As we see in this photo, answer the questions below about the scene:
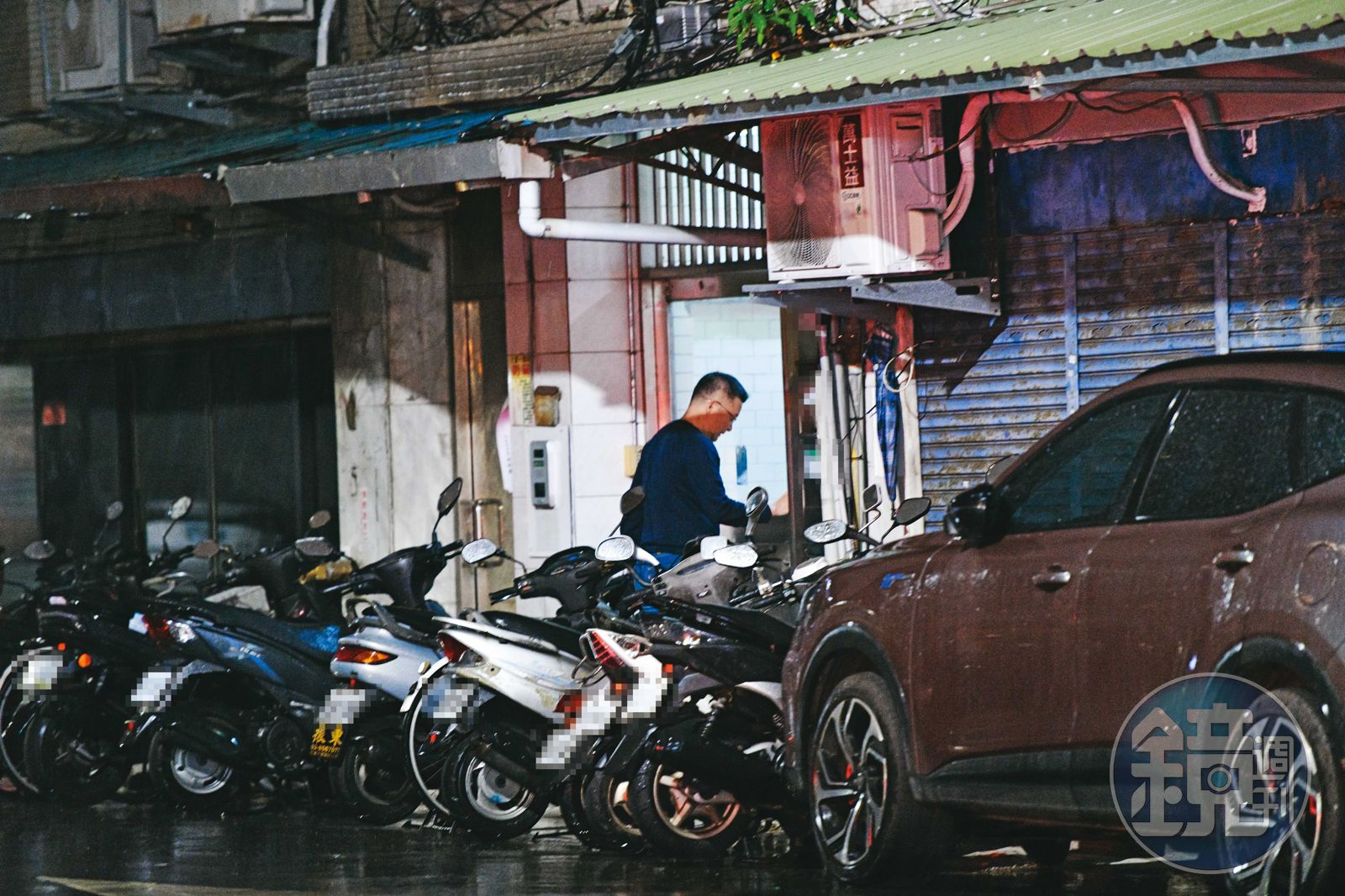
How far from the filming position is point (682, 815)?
8.89 m

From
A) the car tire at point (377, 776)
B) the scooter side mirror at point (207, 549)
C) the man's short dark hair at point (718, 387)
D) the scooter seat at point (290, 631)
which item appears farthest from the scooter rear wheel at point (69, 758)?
the man's short dark hair at point (718, 387)

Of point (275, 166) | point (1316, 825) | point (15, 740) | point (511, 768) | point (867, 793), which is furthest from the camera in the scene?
point (275, 166)

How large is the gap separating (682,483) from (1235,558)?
5491 mm

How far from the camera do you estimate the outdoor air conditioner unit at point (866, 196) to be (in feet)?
37.8

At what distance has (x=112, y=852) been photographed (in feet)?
32.5

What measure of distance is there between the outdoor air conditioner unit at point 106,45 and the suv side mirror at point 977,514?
1257 centimetres

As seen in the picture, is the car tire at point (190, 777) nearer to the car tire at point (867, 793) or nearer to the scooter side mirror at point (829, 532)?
the scooter side mirror at point (829, 532)

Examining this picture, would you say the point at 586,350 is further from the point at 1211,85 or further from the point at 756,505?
the point at 1211,85

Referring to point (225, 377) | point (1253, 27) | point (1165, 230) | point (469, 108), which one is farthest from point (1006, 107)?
point (225, 377)

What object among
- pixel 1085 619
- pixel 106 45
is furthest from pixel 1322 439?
pixel 106 45

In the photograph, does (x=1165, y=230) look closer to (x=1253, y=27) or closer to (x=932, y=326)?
(x=932, y=326)

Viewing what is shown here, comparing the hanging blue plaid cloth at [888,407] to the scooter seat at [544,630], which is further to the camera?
the hanging blue plaid cloth at [888,407]

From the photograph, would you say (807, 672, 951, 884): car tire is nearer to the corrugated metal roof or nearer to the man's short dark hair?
the man's short dark hair

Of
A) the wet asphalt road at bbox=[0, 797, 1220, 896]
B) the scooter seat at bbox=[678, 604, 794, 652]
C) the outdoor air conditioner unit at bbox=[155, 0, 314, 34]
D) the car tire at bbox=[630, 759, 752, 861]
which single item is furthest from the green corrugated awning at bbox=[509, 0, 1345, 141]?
the outdoor air conditioner unit at bbox=[155, 0, 314, 34]
